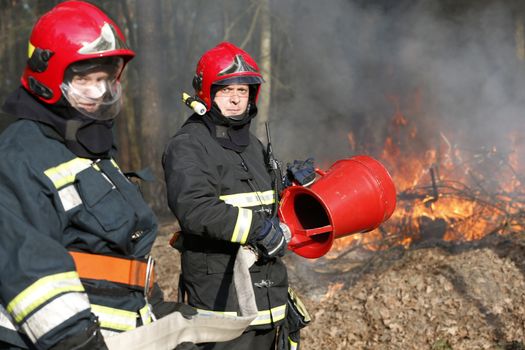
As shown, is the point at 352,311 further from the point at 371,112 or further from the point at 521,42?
the point at 371,112

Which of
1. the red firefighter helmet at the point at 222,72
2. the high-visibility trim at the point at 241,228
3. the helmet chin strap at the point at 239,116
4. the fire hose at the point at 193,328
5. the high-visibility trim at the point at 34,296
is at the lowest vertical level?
the fire hose at the point at 193,328

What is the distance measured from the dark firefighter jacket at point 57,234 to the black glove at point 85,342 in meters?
0.02

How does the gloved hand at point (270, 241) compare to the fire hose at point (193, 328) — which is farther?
the gloved hand at point (270, 241)

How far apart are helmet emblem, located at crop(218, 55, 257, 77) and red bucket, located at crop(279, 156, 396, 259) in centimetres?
76

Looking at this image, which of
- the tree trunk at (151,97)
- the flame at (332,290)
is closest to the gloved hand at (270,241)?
the flame at (332,290)

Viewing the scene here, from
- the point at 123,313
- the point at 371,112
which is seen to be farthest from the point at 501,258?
the point at 371,112

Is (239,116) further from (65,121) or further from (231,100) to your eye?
(65,121)

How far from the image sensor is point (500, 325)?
16.3 ft

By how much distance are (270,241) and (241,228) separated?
0.20 metres

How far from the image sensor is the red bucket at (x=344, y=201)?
340cm

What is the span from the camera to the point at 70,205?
2.06 m

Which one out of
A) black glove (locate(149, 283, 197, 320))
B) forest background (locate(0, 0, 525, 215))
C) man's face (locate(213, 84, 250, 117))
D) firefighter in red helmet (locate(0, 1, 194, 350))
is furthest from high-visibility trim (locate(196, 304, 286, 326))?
forest background (locate(0, 0, 525, 215))

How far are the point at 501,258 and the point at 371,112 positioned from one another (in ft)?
21.8

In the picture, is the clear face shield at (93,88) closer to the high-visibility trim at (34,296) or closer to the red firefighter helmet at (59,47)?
the red firefighter helmet at (59,47)
